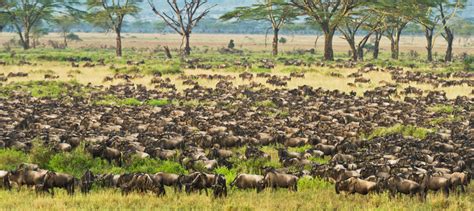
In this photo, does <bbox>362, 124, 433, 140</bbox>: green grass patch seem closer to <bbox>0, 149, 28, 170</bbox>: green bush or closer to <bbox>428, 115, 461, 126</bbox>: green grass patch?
<bbox>428, 115, 461, 126</bbox>: green grass patch

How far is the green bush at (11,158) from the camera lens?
13.8 meters

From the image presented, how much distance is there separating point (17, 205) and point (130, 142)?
5089 millimetres

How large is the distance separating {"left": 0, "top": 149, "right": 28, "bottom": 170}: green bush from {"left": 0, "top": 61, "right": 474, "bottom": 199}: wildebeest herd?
0.32 m

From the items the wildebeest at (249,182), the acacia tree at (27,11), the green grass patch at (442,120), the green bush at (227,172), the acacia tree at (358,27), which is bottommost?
the green bush at (227,172)

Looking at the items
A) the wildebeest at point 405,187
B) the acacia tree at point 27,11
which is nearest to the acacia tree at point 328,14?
the acacia tree at point 27,11

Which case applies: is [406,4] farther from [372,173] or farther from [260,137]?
[372,173]

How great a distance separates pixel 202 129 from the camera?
18.4 meters

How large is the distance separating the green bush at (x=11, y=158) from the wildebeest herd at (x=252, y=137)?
1.05 feet

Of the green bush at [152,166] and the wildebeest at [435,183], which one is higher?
the wildebeest at [435,183]

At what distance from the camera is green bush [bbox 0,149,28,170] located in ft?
45.4

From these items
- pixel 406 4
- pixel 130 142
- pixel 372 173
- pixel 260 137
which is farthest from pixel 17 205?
pixel 406 4

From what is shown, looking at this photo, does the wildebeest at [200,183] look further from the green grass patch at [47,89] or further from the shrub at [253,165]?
the green grass patch at [47,89]

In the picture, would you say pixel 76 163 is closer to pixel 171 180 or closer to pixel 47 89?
pixel 171 180

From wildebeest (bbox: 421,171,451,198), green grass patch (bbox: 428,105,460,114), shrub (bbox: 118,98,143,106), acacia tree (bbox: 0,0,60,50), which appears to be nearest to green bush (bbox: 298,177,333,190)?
wildebeest (bbox: 421,171,451,198)
